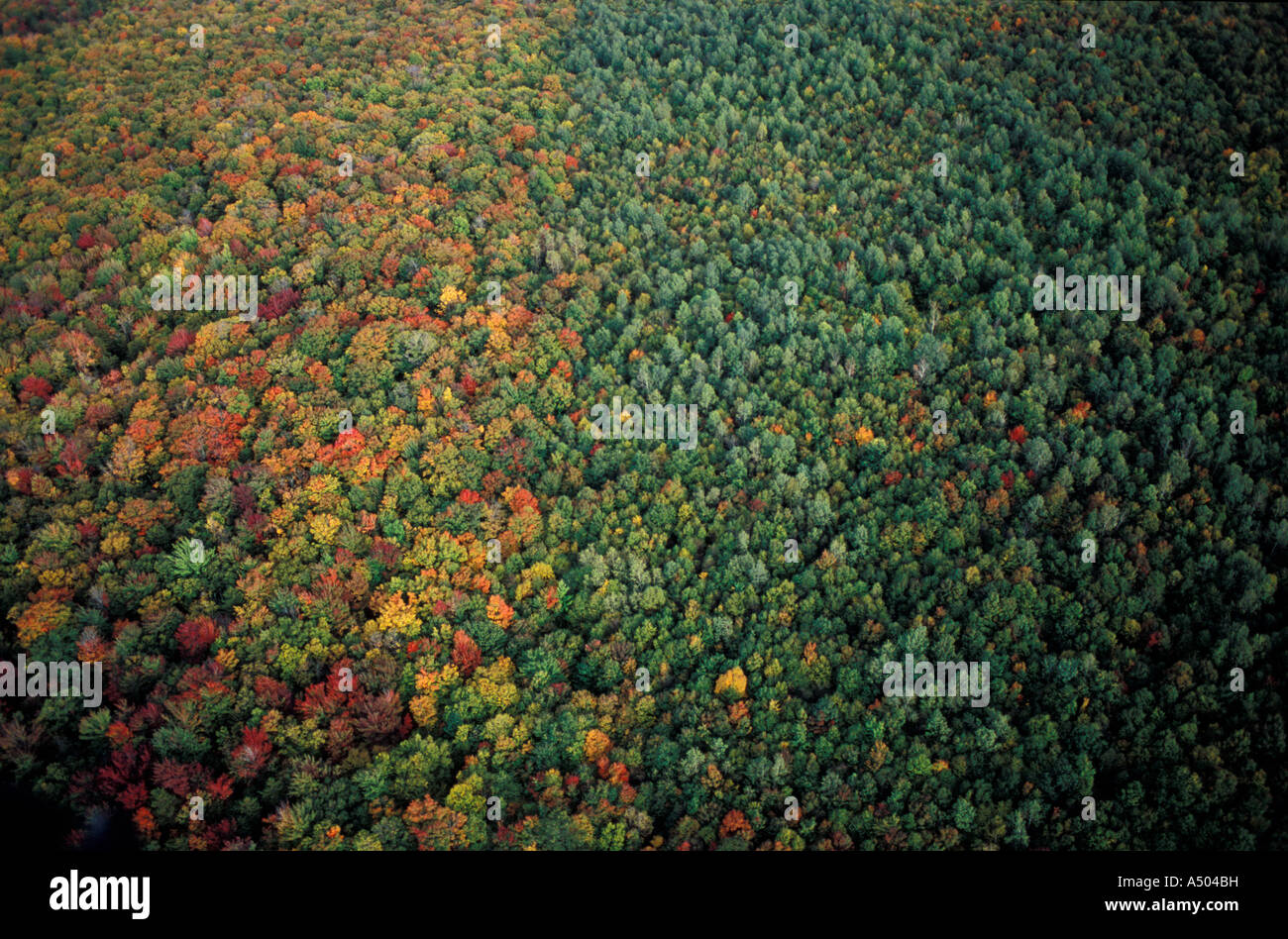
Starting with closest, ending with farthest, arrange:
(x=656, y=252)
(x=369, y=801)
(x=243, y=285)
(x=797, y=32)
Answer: (x=369, y=801) < (x=243, y=285) < (x=656, y=252) < (x=797, y=32)

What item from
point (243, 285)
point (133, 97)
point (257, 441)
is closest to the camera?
point (257, 441)

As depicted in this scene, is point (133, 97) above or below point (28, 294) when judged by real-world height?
above

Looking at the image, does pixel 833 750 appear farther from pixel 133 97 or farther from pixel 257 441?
pixel 133 97

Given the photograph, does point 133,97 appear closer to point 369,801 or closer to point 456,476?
point 456,476

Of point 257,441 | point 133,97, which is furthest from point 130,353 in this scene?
point 133,97

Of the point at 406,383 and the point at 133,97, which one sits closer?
the point at 406,383

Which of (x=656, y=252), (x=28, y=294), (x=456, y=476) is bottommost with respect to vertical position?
(x=456, y=476)
